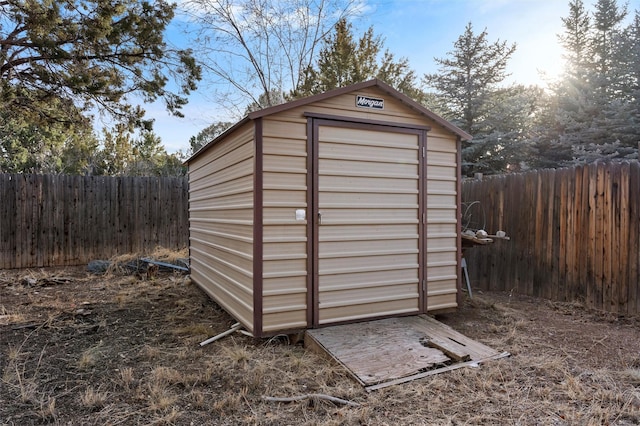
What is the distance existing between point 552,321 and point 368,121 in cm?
292

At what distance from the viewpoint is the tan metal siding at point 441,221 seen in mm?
4234

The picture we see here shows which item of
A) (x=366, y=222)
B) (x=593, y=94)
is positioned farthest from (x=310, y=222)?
(x=593, y=94)

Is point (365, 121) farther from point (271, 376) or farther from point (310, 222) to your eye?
point (271, 376)

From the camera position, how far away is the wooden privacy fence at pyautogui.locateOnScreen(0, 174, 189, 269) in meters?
7.11

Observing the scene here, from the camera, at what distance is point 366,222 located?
3873mm

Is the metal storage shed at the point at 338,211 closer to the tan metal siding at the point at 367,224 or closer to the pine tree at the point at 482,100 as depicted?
the tan metal siding at the point at 367,224

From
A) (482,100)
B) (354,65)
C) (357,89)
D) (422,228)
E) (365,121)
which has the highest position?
(354,65)

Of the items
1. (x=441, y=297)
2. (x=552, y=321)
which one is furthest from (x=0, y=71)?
(x=552, y=321)

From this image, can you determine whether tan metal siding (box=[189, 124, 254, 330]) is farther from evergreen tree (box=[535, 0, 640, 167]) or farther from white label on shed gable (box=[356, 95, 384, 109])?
evergreen tree (box=[535, 0, 640, 167])

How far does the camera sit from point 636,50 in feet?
35.3

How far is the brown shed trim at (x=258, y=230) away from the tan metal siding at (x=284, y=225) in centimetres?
4

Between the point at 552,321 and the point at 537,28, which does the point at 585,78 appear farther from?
the point at 552,321

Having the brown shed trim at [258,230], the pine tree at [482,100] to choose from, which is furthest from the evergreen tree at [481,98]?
the brown shed trim at [258,230]

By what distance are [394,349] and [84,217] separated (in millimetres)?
6979
